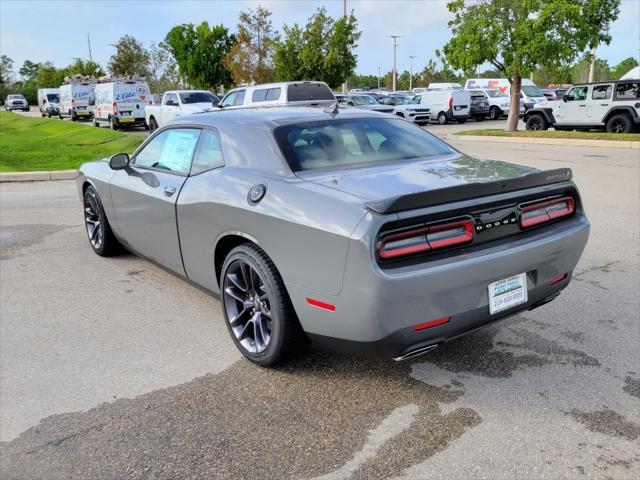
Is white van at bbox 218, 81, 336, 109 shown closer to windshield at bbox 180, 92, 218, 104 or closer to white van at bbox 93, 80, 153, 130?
windshield at bbox 180, 92, 218, 104

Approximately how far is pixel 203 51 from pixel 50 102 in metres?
12.2

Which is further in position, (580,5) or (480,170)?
(580,5)

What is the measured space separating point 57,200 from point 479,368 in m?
8.15

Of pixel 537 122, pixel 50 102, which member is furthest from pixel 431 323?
pixel 50 102

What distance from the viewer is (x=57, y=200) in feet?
31.5

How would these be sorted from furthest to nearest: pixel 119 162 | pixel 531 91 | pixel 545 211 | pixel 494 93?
pixel 494 93
pixel 531 91
pixel 119 162
pixel 545 211

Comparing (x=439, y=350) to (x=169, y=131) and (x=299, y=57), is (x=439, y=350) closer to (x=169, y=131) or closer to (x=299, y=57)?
(x=169, y=131)

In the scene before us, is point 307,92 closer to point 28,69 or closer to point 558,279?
point 558,279

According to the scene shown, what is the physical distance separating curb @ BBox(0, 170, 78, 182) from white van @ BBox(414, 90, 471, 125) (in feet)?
68.3

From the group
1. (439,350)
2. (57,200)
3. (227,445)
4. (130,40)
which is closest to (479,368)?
(439,350)

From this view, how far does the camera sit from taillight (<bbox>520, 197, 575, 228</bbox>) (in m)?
3.32

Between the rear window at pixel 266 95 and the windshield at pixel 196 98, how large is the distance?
196 inches

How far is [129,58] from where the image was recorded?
173ft

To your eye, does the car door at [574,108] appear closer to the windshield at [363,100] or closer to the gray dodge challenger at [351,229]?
the windshield at [363,100]
